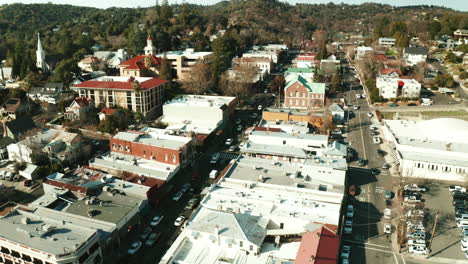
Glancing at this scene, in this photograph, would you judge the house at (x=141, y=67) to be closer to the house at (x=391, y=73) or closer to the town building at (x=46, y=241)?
the house at (x=391, y=73)

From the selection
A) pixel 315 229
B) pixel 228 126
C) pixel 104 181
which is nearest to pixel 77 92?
pixel 228 126

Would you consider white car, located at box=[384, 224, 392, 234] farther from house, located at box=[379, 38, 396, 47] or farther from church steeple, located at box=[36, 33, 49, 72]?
house, located at box=[379, 38, 396, 47]

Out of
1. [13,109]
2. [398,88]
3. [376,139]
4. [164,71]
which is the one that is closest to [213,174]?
[376,139]

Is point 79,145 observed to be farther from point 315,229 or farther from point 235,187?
point 315,229

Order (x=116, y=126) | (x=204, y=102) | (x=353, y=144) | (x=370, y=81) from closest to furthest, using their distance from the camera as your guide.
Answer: (x=353, y=144), (x=116, y=126), (x=204, y=102), (x=370, y=81)

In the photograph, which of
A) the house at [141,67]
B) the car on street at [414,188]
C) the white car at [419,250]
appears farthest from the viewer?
the house at [141,67]

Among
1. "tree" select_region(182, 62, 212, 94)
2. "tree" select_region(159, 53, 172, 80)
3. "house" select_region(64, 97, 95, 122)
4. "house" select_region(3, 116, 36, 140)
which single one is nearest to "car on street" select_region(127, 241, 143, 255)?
"house" select_region(3, 116, 36, 140)

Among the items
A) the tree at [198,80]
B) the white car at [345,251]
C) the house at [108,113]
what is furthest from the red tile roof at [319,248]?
the tree at [198,80]

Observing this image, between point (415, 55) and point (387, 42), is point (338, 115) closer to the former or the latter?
point (415, 55)
